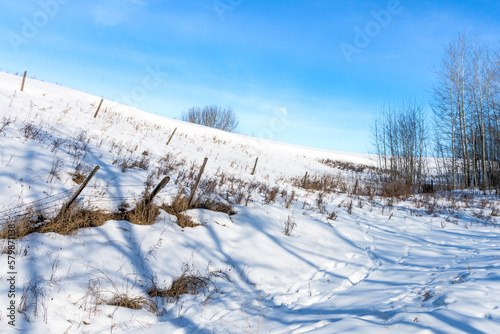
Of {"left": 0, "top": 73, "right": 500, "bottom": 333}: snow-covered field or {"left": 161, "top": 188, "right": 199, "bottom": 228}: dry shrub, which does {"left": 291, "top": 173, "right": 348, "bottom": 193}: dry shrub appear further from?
{"left": 161, "top": 188, "right": 199, "bottom": 228}: dry shrub

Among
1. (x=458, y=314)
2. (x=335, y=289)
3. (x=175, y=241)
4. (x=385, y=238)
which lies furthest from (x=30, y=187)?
(x=385, y=238)

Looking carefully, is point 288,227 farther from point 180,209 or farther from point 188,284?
point 188,284

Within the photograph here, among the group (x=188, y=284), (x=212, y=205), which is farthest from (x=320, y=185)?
(x=188, y=284)

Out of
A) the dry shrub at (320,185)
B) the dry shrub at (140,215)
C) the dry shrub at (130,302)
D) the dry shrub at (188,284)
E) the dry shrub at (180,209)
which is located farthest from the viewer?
the dry shrub at (320,185)

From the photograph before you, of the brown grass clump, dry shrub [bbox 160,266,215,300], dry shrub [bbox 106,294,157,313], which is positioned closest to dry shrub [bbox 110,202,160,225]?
dry shrub [bbox 160,266,215,300]

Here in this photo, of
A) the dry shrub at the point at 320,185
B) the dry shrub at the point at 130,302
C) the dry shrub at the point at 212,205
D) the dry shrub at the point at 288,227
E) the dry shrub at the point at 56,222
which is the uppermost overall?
the dry shrub at the point at 320,185

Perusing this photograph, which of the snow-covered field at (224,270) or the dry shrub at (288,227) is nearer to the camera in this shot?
the snow-covered field at (224,270)

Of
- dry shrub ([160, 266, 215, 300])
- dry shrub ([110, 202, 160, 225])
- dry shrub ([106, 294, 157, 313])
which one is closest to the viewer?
dry shrub ([106, 294, 157, 313])

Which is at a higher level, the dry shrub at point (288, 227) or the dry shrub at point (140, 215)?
the dry shrub at point (140, 215)

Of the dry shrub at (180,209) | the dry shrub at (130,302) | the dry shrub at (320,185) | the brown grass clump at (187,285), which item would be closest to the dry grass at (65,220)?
the dry shrub at (180,209)

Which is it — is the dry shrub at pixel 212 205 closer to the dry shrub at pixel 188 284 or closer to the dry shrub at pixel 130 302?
the dry shrub at pixel 188 284

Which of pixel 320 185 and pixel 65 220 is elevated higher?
pixel 320 185

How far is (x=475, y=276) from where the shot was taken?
3307mm

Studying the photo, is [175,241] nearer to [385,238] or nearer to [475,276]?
[475,276]
